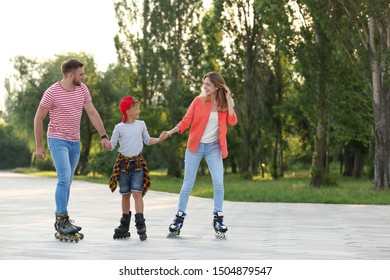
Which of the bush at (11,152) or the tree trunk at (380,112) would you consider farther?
the bush at (11,152)

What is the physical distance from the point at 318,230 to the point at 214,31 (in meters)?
30.2

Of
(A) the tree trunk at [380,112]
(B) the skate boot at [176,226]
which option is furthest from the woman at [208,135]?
(A) the tree trunk at [380,112]

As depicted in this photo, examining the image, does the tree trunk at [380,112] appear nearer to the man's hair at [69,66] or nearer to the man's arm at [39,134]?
the man's hair at [69,66]

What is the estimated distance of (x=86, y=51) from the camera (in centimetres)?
5594

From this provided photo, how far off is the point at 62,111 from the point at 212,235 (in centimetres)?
240

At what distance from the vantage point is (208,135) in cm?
1046

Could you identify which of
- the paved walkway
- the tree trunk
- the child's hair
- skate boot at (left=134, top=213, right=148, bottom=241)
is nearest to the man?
the paved walkway

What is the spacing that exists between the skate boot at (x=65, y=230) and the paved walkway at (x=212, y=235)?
12 centimetres

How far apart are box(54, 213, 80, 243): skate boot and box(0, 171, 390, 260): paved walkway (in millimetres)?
120

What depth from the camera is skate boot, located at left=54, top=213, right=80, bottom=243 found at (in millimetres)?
9852

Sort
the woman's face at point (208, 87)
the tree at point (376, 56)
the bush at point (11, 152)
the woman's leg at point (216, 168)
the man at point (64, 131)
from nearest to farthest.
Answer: the man at point (64, 131) → the woman's leg at point (216, 168) → the woman's face at point (208, 87) → the tree at point (376, 56) → the bush at point (11, 152)

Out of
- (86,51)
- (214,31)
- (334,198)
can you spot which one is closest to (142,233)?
(334,198)

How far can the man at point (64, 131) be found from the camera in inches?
393
